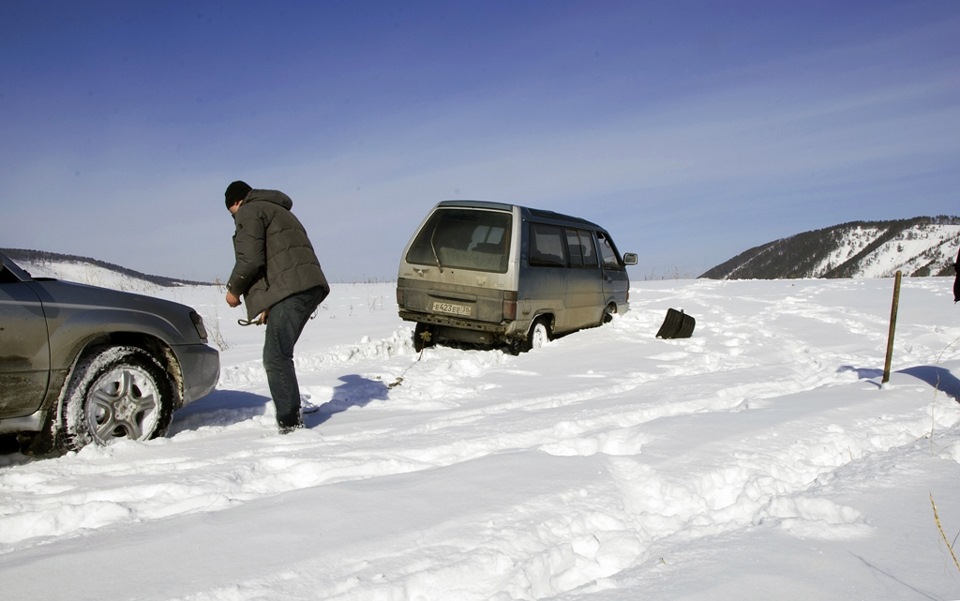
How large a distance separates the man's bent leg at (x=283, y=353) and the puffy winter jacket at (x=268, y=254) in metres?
0.09

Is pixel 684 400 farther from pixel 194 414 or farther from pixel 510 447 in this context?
pixel 194 414

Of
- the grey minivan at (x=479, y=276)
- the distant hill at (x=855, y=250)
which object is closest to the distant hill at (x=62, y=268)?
the grey minivan at (x=479, y=276)

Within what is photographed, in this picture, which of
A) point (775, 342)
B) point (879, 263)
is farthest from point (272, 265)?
point (879, 263)

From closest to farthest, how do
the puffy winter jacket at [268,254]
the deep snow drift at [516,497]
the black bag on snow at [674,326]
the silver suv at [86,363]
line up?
the deep snow drift at [516,497] → the silver suv at [86,363] → the puffy winter jacket at [268,254] → the black bag on snow at [674,326]

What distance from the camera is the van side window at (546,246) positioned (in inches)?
348

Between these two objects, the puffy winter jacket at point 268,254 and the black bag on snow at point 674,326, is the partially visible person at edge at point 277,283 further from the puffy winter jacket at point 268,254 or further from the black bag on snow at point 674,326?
the black bag on snow at point 674,326

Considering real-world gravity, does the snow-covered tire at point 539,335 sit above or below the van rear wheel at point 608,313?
below

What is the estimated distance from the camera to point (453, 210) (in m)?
8.59

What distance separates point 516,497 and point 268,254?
2619mm

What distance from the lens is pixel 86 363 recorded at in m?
4.14

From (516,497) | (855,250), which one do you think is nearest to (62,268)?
(516,497)

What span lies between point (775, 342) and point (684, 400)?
4873 millimetres

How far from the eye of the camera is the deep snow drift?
2459 millimetres

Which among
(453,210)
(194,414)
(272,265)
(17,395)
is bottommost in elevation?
(194,414)
